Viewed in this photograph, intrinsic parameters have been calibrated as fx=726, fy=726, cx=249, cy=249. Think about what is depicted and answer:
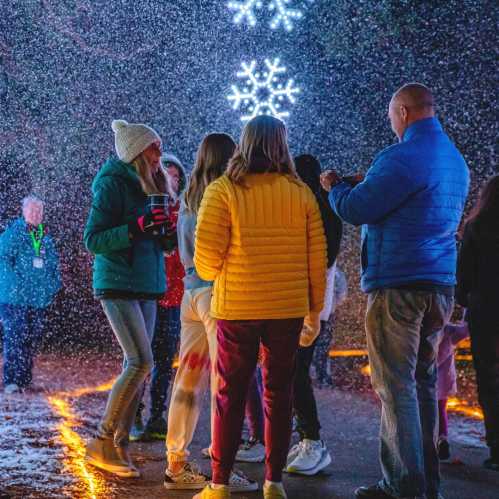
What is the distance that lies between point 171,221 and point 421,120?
1.48 meters

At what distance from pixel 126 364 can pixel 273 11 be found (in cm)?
1149

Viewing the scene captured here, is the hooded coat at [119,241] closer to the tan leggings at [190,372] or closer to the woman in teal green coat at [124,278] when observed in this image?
the woman in teal green coat at [124,278]

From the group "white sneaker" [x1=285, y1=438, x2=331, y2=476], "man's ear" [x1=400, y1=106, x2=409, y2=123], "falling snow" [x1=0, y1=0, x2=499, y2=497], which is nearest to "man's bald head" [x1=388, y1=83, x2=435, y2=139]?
"man's ear" [x1=400, y1=106, x2=409, y2=123]

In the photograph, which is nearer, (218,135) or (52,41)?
(218,135)

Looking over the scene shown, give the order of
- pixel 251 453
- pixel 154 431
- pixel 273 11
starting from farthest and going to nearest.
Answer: pixel 273 11, pixel 154 431, pixel 251 453

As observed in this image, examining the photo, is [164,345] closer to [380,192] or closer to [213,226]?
[213,226]

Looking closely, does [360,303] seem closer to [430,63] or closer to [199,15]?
[430,63]

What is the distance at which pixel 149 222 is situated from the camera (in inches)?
160

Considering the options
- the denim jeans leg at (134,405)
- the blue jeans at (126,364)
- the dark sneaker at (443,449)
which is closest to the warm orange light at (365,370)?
the dark sneaker at (443,449)

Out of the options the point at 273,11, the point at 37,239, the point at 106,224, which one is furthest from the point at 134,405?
the point at 273,11

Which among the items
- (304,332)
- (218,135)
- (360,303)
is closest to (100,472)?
(304,332)

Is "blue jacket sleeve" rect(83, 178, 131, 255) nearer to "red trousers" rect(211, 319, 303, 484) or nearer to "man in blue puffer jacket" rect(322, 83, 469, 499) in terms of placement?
"red trousers" rect(211, 319, 303, 484)

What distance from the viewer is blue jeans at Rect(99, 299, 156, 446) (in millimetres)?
4219

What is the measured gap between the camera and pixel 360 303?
1512 centimetres
